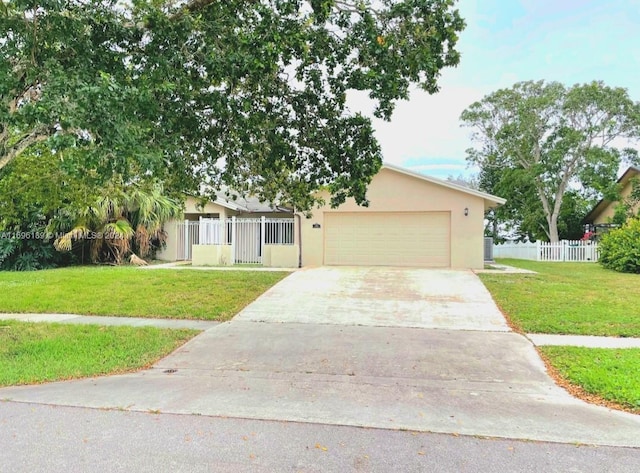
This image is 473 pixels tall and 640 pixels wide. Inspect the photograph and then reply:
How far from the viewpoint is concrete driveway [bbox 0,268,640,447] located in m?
4.35

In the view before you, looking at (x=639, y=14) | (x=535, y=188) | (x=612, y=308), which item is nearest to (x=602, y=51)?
(x=639, y=14)

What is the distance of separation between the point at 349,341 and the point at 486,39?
9.11 m

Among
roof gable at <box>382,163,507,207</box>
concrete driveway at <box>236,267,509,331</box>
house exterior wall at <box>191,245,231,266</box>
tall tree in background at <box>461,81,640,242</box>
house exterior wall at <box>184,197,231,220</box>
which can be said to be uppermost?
tall tree in background at <box>461,81,640,242</box>

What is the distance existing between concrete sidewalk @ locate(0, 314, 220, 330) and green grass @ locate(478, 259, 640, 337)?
6.22m

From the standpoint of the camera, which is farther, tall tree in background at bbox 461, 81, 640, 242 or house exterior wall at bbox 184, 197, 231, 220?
tall tree in background at bbox 461, 81, 640, 242

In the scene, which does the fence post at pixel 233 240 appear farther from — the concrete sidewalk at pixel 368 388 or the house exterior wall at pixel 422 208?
the concrete sidewalk at pixel 368 388

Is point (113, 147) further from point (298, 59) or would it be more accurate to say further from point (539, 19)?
point (539, 19)

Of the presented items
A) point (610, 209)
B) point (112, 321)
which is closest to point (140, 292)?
point (112, 321)

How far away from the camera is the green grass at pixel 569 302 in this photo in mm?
8263

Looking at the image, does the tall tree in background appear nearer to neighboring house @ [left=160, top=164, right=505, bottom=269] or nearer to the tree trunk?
the tree trunk

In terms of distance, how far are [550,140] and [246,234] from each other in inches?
852

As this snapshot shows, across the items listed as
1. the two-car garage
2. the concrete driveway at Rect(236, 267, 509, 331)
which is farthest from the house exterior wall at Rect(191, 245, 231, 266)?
the concrete driveway at Rect(236, 267, 509, 331)

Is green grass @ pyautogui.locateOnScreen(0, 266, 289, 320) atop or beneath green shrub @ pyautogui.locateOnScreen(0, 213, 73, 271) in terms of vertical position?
beneath

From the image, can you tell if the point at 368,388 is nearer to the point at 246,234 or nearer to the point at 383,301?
the point at 383,301
